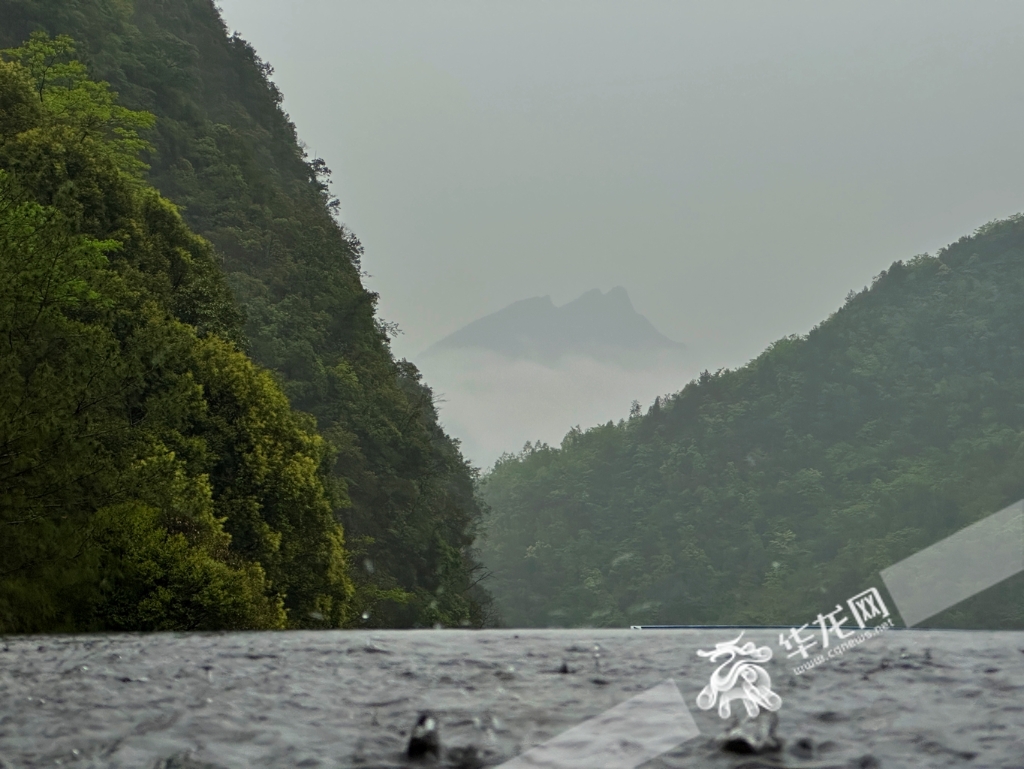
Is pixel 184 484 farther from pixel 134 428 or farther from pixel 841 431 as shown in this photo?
pixel 841 431

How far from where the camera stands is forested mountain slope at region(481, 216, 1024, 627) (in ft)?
389

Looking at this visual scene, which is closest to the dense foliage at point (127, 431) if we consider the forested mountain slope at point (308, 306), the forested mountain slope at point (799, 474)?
the forested mountain slope at point (308, 306)

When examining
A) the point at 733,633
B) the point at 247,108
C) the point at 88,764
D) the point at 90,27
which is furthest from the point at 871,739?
the point at 247,108

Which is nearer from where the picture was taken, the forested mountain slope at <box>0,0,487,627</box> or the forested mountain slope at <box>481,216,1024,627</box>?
the forested mountain slope at <box>0,0,487,627</box>

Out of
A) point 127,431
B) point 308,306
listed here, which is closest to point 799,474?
point 308,306

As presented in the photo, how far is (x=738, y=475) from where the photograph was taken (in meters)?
144

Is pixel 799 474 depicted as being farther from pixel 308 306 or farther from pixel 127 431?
pixel 127 431

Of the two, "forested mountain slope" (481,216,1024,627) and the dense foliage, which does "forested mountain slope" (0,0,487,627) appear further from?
"forested mountain slope" (481,216,1024,627)

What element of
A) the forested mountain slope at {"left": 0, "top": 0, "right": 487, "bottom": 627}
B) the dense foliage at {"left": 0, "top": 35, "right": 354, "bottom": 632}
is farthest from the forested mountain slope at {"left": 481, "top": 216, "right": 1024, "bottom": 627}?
the dense foliage at {"left": 0, "top": 35, "right": 354, "bottom": 632}

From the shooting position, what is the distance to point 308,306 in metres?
45.6

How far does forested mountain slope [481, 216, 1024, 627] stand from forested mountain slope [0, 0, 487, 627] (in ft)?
217

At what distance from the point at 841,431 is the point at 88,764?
5979 inches

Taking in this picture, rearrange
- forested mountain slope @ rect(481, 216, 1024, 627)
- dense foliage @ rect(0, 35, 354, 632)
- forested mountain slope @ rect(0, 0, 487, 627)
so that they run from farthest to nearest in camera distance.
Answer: forested mountain slope @ rect(481, 216, 1024, 627), forested mountain slope @ rect(0, 0, 487, 627), dense foliage @ rect(0, 35, 354, 632)

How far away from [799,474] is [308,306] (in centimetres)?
10683
